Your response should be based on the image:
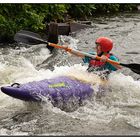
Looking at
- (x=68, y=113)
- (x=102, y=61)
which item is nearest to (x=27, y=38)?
(x=102, y=61)

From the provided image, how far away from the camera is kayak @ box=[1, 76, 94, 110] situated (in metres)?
6.63

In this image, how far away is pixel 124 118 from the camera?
22.4 feet

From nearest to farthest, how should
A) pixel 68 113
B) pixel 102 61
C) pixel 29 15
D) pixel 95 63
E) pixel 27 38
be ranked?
pixel 68 113 → pixel 102 61 → pixel 95 63 → pixel 27 38 → pixel 29 15

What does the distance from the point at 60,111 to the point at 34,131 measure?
85 centimetres

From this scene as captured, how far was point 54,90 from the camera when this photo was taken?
699 centimetres

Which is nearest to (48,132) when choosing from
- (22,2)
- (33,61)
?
(33,61)

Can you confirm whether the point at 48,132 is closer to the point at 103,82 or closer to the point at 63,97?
the point at 63,97

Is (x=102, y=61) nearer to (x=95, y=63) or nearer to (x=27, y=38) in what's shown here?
(x=95, y=63)

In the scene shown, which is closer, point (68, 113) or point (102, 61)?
point (68, 113)

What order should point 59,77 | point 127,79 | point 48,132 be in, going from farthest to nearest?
1. point 127,79
2. point 59,77
3. point 48,132

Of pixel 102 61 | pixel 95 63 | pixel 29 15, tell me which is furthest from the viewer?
pixel 29 15

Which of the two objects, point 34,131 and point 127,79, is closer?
point 34,131

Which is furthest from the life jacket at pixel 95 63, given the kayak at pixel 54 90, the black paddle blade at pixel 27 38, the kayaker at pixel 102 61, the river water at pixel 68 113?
the black paddle blade at pixel 27 38

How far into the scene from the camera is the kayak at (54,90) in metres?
6.63
